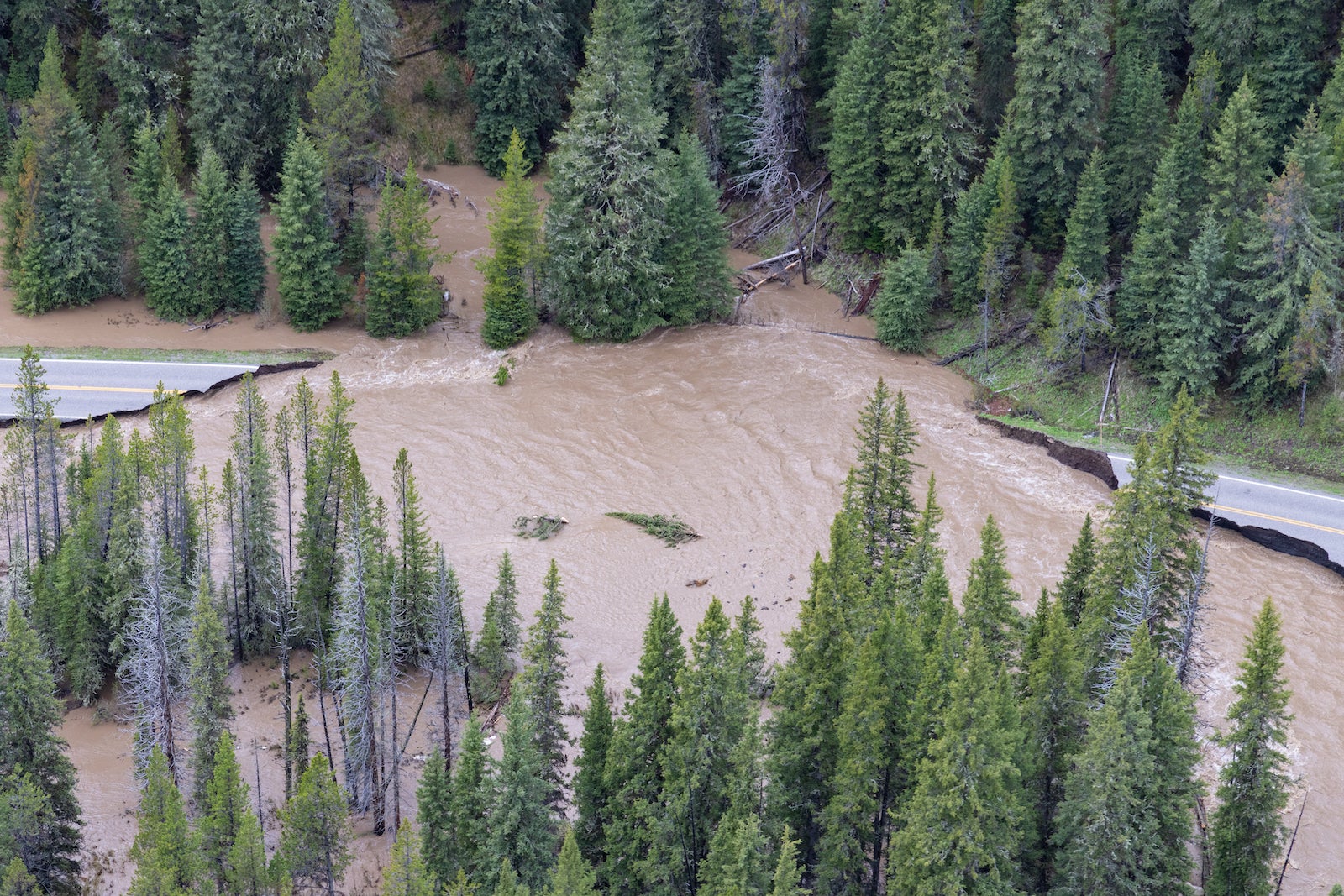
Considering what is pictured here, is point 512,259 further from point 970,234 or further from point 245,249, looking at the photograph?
point 970,234

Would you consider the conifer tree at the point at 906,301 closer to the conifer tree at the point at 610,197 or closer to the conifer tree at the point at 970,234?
the conifer tree at the point at 970,234

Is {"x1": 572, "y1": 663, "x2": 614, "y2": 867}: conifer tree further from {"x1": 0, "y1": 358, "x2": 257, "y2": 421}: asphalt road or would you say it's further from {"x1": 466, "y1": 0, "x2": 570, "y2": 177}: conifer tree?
{"x1": 466, "y1": 0, "x2": 570, "y2": 177}: conifer tree

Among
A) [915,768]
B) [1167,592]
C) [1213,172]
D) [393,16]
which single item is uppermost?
[393,16]

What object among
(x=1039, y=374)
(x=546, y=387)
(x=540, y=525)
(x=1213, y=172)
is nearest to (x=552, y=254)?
(x=546, y=387)

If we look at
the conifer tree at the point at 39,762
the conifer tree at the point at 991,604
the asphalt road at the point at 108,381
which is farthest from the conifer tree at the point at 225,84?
the conifer tree at the point at 991,604

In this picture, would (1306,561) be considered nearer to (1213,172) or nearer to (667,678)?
(1213,172)

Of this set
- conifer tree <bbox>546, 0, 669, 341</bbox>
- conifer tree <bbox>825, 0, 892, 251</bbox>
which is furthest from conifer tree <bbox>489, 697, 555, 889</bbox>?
conifer tree <bbox>825, 0, 892, 251</bbox>
